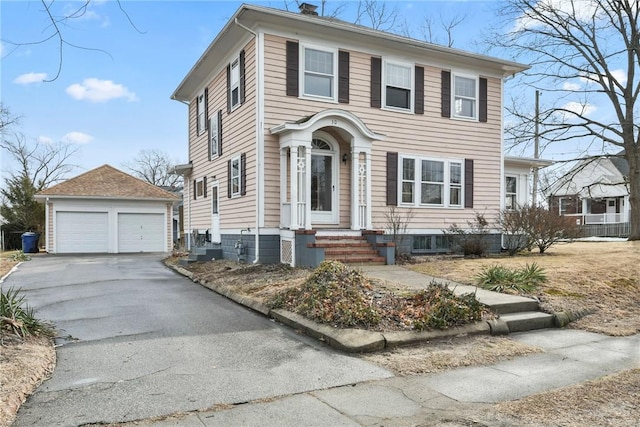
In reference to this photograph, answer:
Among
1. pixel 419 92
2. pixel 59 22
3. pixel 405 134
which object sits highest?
pixel 419 92

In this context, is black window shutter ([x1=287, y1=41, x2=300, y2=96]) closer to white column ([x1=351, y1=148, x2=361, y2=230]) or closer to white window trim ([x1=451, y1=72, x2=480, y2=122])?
white column ([x1=351, y1=148, x2=361, y2=230])

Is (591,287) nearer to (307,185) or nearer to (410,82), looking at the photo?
(307,185)

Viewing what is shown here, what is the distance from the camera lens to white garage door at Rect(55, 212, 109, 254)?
71.8 ft

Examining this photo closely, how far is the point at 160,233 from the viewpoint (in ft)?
78.1

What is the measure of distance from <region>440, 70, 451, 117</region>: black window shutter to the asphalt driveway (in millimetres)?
10000

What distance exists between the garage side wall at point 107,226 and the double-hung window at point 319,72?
1362 cm

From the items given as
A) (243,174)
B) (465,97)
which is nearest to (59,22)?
(243,174)

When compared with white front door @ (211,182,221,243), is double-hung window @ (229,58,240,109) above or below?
above

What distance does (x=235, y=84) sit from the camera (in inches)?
548

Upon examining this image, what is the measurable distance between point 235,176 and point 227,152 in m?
1.08

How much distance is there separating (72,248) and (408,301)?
20.2 m

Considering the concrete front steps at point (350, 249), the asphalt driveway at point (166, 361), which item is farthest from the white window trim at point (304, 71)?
the asphalt driveway at point (166, 361)

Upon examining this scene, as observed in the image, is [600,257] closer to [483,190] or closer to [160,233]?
[483,190]

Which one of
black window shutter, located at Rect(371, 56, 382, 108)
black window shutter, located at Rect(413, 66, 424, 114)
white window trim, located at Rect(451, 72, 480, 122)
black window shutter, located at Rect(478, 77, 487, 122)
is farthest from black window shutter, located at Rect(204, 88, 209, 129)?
black window shutter, located at Rect(478, 77, 487, 122)
